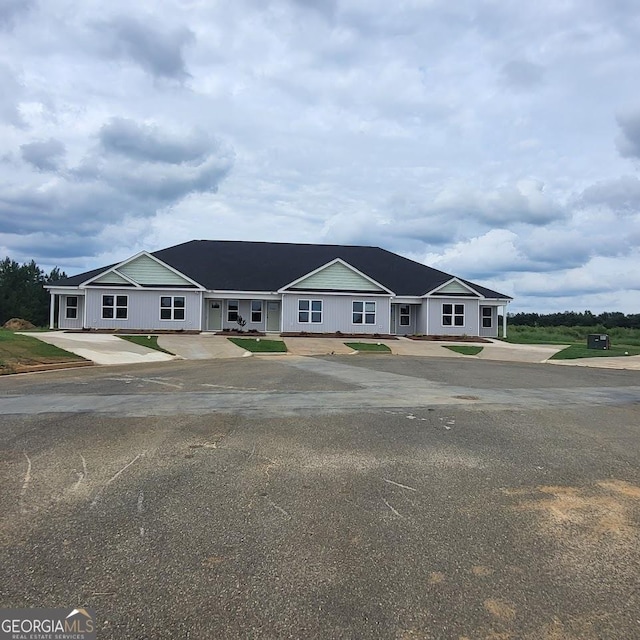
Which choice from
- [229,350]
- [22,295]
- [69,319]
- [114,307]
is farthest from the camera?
[22,295]

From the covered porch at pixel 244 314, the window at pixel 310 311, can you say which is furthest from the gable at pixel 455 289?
the covered porch at pixel 244 314

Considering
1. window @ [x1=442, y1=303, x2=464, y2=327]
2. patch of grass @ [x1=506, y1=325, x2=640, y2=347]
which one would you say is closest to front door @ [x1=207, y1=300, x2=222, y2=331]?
window @ [x1=442, y1=303, x2=464, y2=327]

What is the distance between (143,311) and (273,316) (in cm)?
842

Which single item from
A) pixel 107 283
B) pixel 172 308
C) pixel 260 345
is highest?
pixel 107 283

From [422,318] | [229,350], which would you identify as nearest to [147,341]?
[229,350]

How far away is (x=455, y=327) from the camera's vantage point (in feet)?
114

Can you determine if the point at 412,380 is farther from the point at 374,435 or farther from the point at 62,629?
the point at 62,629

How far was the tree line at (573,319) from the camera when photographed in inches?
3531

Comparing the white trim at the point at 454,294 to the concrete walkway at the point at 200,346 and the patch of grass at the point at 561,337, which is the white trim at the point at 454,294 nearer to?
the patch of grass at the point at 561,337

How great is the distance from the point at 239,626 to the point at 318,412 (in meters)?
6.09

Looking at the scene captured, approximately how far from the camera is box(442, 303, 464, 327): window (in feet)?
114

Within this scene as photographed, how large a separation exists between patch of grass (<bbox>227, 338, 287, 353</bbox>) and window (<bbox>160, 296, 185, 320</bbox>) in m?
6.34

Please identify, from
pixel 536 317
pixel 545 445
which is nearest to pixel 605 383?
pixel 545 445

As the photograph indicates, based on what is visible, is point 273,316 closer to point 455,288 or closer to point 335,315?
point 335,315
